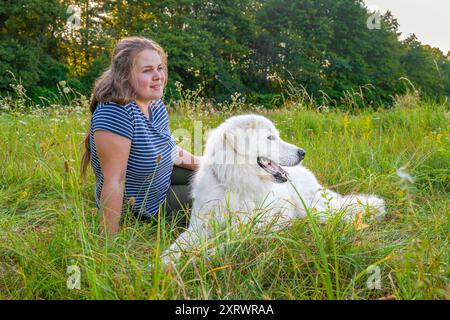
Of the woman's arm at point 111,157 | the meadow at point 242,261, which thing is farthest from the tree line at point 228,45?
the meadow at point 242,261

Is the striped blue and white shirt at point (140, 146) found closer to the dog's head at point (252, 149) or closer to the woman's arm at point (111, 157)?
the woman's arm at point (111, 157)

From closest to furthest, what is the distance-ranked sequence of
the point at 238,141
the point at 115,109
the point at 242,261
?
1. the point at 242,261
2. the point at 115,109
3. the point at 238,141

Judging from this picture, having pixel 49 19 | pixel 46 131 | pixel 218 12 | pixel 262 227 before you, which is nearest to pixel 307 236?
pixel 262 227

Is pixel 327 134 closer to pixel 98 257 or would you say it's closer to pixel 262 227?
pixel 262 227

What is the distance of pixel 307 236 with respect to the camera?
230 cm

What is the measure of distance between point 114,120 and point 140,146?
285 mm

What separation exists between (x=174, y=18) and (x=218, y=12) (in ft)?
14.0

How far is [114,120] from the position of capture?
295 cm

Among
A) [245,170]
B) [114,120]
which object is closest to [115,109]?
[114,120]

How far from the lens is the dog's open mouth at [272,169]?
3.20 meters

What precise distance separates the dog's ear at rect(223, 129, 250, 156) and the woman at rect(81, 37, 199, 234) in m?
0.55

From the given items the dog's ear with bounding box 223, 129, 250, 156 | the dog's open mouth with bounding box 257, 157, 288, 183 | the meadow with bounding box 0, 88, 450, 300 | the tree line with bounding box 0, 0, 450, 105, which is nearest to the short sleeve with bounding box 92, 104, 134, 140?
the meadow with bounding box 0, 88, 450, 300

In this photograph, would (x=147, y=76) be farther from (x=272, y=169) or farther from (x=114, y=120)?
(x=272, y=169)

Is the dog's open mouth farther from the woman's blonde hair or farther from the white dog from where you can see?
the woman's blonde hair
